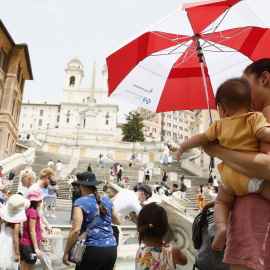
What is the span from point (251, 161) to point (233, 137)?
204 millimetres

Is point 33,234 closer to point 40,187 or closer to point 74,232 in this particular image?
point 40,187

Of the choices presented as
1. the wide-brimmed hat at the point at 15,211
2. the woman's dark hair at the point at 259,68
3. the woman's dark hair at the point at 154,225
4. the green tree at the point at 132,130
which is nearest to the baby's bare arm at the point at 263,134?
the woman's dark hair at the point at 259,68

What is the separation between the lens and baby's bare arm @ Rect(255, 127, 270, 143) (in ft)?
5.36

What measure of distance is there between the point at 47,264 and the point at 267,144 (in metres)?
4.04

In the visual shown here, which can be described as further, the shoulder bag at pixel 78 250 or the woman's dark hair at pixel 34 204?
the woman's dark hair at pixel 34 204

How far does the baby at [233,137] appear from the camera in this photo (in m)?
1.67

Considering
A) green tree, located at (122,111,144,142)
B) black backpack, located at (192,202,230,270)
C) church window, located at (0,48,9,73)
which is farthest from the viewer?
green tree, located at (122,111,144,142)

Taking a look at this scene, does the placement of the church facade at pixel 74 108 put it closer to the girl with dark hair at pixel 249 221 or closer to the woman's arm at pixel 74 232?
the woman's arm at pixel 74 232

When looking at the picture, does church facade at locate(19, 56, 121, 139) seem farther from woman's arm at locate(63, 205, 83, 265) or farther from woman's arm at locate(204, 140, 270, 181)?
woman's arm at locate(204, 140, 270, 181)

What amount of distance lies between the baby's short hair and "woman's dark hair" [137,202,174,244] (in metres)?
1.36

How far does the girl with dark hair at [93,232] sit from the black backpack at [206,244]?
1.30 meters

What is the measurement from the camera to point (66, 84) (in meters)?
90.7

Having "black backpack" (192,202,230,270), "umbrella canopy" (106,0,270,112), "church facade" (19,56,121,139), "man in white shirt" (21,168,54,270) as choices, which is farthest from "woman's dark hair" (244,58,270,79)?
"church facade" (19,56,121,139)

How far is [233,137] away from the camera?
5.92 ft
